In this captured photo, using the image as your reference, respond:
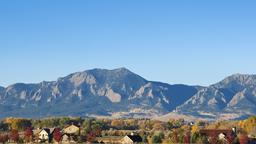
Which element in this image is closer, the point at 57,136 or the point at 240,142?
the point at 240,142

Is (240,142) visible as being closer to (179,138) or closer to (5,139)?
(179,138)

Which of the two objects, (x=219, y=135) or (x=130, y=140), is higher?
(x=219, y=135)

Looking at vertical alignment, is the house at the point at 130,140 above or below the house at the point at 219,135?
below

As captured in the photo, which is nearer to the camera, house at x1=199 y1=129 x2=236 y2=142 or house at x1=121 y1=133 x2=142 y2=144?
house at x1=199 y1=129 x2=236 y2=142

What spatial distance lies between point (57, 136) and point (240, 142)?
5750 centimetres

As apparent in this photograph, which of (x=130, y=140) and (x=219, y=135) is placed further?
(x=130, y=140)

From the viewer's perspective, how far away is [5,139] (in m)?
191

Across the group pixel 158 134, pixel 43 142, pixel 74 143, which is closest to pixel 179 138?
pixel 158 134

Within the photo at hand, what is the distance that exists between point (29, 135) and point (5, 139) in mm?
10082

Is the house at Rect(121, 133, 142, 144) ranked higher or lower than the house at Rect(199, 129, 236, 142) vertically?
lower

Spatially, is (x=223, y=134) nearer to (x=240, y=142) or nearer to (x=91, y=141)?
(x=240, y=142)

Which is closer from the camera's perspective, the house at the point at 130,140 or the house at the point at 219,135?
the house at the point at 219,135

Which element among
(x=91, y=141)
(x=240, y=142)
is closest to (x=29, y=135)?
(x=91, y=141)

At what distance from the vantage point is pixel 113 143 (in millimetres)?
187750
